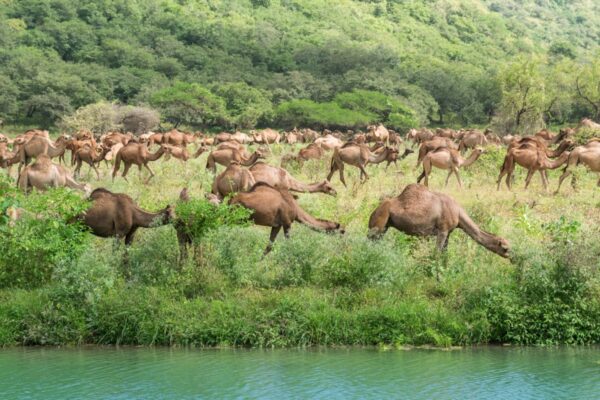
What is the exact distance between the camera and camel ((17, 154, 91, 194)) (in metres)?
19.1

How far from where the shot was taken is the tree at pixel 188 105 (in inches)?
2601

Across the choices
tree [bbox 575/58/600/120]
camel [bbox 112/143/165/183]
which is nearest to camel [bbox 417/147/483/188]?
camel [bbox 112/143/165/183]

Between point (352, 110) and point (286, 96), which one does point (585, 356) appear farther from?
point (286, 96)

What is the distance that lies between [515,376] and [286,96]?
7015 centimetres

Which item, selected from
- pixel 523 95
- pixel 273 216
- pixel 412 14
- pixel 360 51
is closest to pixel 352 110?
pixel 523 95

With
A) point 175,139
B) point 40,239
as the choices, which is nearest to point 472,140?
point 175,139

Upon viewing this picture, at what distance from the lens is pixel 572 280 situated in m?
11.9

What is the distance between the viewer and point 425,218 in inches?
537

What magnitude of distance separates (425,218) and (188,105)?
5396 cm

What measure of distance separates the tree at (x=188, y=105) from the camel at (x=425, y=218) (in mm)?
53099

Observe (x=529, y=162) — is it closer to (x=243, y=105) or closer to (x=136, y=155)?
(x=136, y=155)

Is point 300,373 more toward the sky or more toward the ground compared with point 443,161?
more toward the ground

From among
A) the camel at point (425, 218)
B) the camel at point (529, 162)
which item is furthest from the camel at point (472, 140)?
the camel at point (425, 218)

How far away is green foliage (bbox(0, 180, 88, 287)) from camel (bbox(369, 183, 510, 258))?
4306 millimetres
